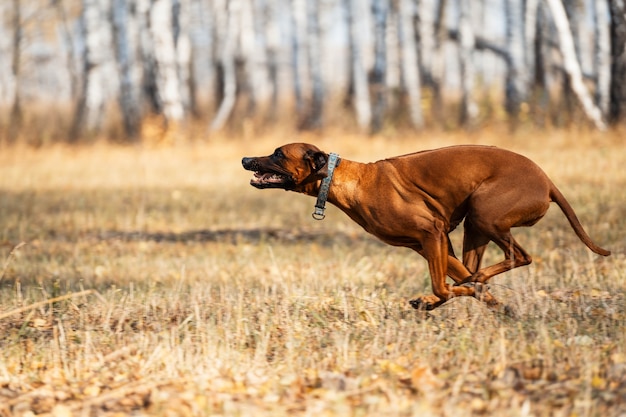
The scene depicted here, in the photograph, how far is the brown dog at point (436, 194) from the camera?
560 centimetres

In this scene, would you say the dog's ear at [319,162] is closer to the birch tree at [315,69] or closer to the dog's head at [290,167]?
the dog's head at [290,167]

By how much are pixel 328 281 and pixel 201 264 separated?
170 cm

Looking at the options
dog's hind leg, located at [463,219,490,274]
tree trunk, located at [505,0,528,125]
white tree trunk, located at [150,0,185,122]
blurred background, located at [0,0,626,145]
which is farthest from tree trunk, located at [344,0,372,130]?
dog's hind leg, located at [463,219,490,274]

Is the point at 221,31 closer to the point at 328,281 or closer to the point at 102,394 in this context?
the point at 328,281

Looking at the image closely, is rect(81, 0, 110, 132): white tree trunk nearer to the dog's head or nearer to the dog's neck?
the dog's head

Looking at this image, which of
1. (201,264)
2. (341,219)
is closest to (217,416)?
(201,264)

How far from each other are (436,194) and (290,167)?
37.7 inches

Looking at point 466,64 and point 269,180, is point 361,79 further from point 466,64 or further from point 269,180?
point 269,180

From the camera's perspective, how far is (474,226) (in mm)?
5719

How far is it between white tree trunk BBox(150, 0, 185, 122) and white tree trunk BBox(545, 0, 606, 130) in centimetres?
848

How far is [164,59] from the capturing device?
2031cm

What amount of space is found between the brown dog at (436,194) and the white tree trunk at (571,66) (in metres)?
11.2

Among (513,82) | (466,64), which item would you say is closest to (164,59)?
(466,64)

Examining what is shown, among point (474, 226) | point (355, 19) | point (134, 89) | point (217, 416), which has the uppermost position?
point (355, 19)
